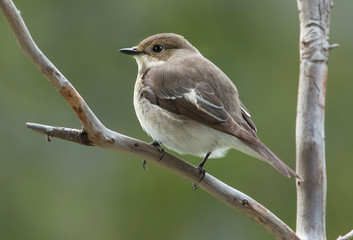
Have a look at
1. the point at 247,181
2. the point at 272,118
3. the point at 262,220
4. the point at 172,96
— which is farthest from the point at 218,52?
the point at 262,220

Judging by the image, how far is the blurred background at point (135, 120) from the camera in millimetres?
5492

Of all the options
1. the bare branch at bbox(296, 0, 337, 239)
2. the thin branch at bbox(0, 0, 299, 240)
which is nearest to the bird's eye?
the bare branch at bbox(296, 0, 337, 239)

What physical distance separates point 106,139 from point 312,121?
1440 mm

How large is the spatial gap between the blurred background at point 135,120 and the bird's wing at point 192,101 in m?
1.49

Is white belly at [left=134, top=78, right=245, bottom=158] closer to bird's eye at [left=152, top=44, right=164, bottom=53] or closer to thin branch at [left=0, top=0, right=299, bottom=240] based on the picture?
thin branch at [left=0, top=0, right=299, bottom=240]

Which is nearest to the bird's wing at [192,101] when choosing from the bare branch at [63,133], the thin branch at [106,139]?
the thin branch at [106,139]

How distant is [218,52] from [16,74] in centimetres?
219

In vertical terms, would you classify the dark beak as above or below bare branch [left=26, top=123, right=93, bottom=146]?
above

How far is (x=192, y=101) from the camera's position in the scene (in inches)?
147

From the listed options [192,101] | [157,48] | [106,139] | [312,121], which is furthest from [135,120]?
[106,139]

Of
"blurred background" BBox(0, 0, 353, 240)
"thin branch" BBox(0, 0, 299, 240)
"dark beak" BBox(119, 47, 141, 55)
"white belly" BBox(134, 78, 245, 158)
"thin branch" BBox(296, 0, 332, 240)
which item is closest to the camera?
"thin branch" BBox(0, 0, 299, 240)

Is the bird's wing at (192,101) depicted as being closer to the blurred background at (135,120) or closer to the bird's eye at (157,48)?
the bird's eye at (157,48)

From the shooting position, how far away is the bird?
3.58 meters

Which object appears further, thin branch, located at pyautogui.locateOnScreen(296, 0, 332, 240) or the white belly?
the white belly
